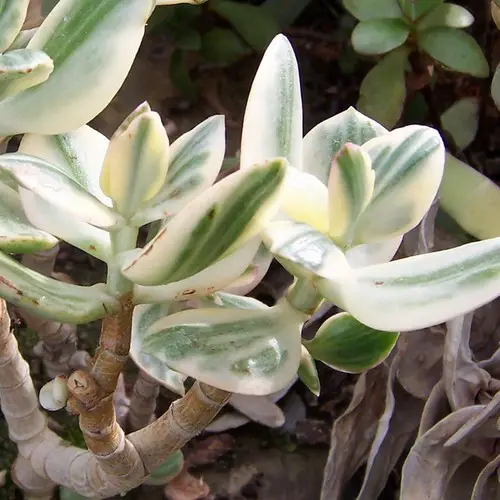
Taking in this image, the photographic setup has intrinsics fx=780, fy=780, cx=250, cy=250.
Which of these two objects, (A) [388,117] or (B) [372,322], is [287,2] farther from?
(B) [372,322]

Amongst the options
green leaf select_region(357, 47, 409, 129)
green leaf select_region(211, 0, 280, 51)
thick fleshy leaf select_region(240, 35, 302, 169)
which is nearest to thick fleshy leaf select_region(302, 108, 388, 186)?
thick fleshy leaf select_region(240, 35, 302, 169)

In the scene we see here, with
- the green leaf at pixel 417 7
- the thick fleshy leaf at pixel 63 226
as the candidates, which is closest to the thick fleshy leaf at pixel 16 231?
the thick fleshy leaf at pixel 63 226

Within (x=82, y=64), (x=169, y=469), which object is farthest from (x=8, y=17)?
(x=169, y=469)

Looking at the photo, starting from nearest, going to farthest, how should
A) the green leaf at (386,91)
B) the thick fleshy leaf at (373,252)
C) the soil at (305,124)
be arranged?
the thick fleshy leaf at (373,252) < the soil at (305,124) < the green leaf at (386,91)

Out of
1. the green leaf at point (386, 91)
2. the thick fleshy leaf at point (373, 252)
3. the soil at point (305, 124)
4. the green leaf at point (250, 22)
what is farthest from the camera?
the green leaf at point (250, 22)

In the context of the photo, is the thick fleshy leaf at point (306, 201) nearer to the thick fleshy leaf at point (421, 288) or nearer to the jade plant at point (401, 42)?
the thick fleshy leaf at point (421, 288)

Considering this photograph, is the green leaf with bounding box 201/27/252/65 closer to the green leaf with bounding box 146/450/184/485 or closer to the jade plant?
the jade plant
